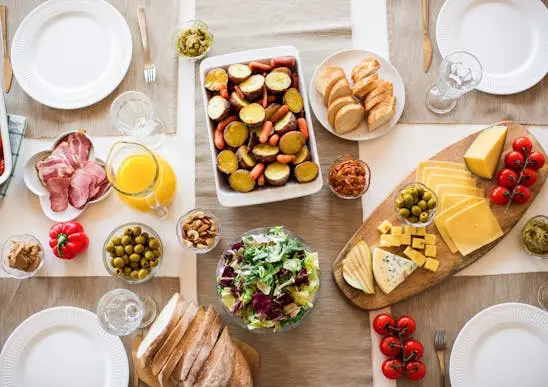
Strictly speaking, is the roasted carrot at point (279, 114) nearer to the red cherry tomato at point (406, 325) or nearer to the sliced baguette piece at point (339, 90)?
the sliced baguette piece at point (339, 90)

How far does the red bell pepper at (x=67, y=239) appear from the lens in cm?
214

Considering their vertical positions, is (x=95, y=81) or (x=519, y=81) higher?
(x=95, y=81)

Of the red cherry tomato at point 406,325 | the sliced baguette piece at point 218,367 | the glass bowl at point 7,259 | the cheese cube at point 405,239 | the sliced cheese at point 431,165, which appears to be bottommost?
the red cherry tomato at point 406,325

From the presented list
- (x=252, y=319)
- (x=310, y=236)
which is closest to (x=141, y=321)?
(x=252, y=319)

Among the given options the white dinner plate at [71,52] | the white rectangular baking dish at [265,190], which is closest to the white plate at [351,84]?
the white rectangular baking dish at [265,190]

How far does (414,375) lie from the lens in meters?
2.11

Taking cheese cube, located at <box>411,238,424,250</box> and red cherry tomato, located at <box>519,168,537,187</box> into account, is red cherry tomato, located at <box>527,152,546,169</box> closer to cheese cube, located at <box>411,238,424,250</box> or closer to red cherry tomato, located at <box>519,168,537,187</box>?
red cherry tomato, located at <box>519,168,537,187</box>

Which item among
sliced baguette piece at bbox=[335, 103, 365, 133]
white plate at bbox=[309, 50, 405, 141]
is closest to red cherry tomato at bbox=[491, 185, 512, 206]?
white plate at bbox=[309, 50, 405, 141]

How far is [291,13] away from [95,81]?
0.87m

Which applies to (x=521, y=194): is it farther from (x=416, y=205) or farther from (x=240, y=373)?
(x=240, y=373)

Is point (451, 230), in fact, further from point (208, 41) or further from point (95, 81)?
point (95, 81)

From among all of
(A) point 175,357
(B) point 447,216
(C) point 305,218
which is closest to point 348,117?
(C) point 305,218

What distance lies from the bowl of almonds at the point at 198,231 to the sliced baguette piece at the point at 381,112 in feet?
2.37

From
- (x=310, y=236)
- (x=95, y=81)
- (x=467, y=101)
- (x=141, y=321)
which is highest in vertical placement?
(x=95, y=81)
